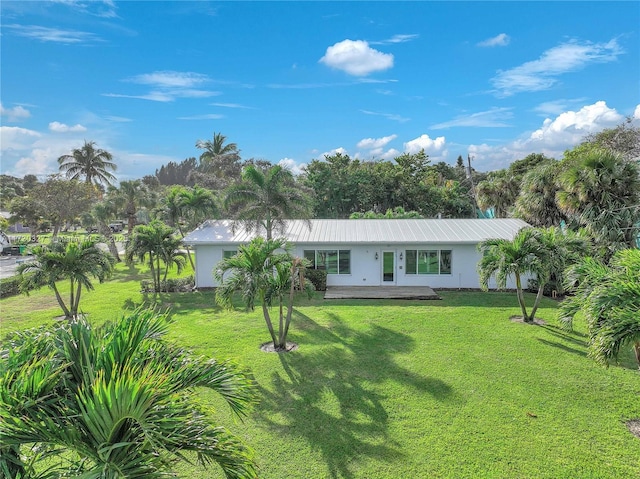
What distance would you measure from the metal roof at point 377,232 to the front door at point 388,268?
984 millimetres

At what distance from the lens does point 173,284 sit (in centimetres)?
1834

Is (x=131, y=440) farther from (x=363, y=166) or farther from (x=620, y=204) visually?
(x=363, y=166)

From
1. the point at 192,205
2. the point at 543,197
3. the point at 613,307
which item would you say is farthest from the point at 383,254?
the point at 613,307

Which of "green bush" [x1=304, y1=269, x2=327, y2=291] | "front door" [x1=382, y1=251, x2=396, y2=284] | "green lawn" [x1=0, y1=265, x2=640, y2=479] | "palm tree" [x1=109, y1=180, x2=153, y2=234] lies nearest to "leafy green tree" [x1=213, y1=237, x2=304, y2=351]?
"green lawn" [x1=0, y1=265, x2=640, y2=479]

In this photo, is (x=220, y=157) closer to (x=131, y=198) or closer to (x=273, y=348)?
(x=131, y=198)

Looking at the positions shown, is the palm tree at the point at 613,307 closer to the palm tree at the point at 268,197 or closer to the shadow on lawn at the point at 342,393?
the shadow on lawn at the point at 342,393

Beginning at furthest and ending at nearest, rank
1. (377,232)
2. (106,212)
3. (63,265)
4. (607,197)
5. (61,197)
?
(61,197)
(106,212)
(377,232)
(607,197)
(63,265)

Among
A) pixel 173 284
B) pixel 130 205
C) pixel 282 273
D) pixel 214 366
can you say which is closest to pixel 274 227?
pixel 173 284

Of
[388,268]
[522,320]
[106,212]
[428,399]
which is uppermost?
[106,212]

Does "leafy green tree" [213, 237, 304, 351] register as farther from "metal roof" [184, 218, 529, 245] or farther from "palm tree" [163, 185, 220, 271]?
"palm tree" [163, 185, 220, 271]

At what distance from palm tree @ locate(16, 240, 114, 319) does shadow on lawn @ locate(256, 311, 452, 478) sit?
7.67 meters

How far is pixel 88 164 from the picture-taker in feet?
117

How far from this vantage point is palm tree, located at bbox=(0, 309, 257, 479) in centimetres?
274

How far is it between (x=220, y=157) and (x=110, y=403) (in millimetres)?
34915
